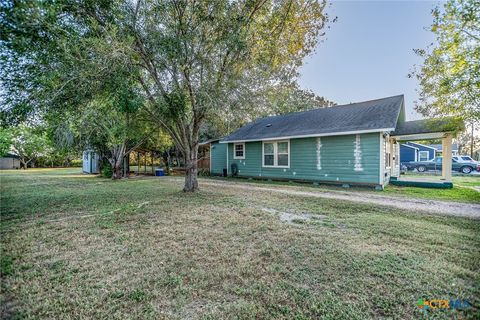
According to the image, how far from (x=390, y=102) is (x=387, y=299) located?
37.8ft

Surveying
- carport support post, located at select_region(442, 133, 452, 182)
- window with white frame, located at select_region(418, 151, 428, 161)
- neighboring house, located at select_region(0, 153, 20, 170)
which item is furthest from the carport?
neighboring house, located at select_region(0, 153, 20, 170)

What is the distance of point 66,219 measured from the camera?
16.2ft

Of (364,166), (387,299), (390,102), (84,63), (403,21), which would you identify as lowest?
(387,299)

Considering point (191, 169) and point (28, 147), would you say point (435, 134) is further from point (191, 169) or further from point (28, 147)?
point (28, 147)

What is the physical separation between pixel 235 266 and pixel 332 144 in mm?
9001

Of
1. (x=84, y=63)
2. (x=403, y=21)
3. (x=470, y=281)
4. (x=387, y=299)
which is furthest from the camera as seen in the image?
(x=403, y=21)

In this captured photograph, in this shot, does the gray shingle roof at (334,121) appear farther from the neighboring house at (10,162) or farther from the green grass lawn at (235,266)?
the neighboring house at (10,162)

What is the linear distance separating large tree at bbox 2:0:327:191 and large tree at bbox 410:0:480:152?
3.76 meters

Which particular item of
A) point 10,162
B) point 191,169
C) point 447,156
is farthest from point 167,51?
point 10,162

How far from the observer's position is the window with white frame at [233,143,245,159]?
14306 millimetres

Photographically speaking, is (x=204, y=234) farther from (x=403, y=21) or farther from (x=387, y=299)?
(x=403, y=21)

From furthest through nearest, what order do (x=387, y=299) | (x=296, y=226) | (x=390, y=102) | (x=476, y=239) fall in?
(x=390, y=102)
(x=296, y=226)
(x=476, y=239)
(x=387, y=299)

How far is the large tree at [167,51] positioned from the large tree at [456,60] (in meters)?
3.76

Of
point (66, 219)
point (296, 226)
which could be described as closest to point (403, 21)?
point (296, 226)
